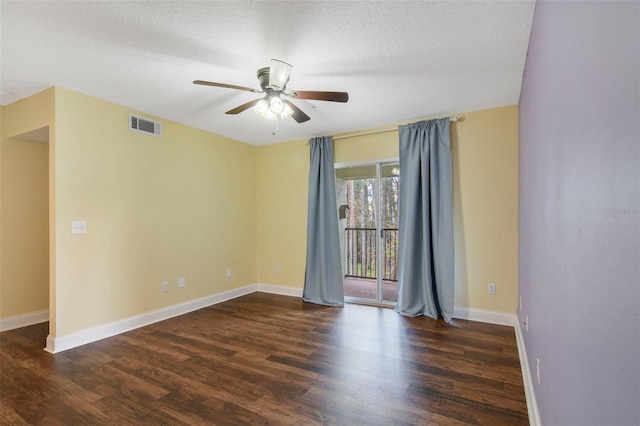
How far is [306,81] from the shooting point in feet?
9.07

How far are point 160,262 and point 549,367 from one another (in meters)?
3.86

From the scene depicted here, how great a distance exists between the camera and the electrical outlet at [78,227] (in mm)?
2968

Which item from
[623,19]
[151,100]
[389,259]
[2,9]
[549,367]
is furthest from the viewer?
[389,259]

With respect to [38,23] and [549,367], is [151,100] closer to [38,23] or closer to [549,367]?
[38,23]

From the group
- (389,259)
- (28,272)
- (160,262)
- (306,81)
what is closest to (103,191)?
(160,262)

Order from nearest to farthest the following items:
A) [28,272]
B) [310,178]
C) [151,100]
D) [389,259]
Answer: [151,100] < [28,272] < [310,178] < [389,259]

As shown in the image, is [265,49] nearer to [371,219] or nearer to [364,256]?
[371,219]

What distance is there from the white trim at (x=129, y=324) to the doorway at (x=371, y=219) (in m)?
1.94

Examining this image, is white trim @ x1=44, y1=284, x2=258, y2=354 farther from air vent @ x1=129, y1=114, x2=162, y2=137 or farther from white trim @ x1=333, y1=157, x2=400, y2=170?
white trim @ x1=333, y1=157, x2=400, y2=170

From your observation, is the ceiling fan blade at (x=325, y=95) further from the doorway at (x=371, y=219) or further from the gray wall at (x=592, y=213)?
the doorway at (x=371, y=219)

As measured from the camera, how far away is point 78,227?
3.01 meters

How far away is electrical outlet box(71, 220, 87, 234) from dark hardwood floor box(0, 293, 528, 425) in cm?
112

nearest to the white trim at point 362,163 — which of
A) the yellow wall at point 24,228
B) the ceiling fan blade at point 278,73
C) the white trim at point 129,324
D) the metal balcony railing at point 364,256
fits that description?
the metal balcony railing at point 364,256

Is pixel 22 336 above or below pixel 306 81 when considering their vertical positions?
below
